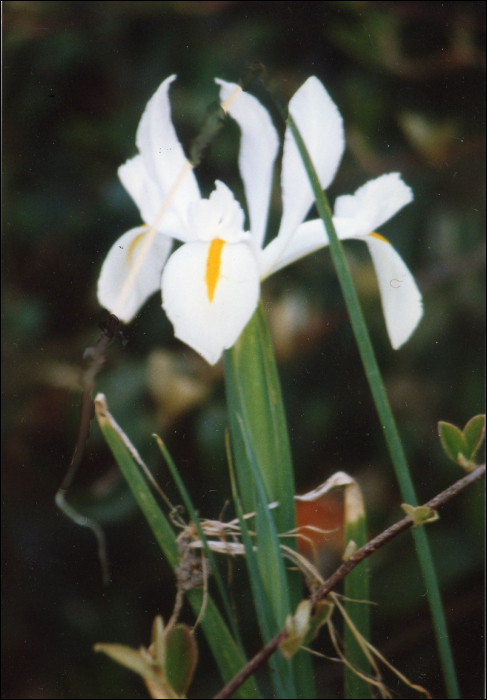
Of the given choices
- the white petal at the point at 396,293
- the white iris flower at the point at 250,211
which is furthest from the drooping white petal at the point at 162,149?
the white petal at the point at 396,293

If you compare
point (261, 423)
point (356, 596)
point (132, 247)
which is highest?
point (132, 247)

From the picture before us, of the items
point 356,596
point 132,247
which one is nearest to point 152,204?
point 132,247

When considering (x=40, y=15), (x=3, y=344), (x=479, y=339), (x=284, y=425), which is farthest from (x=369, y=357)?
(x=40, y=15)

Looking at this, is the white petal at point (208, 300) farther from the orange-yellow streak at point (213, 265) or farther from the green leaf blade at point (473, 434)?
the green leaf blade at point (473, 434)

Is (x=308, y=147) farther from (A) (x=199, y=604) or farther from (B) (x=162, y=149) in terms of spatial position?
(A) (x=199, y=604)

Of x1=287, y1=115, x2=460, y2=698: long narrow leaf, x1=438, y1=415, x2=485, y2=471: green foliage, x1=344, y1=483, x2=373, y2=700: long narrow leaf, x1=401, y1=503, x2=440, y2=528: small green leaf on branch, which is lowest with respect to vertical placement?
x1=344, y1=483, x2=373, y2=700: long narrow leaf

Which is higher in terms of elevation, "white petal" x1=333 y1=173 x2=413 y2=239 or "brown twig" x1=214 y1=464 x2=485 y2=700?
"white petal" x1=333 y1=173 x2=413 y2=239

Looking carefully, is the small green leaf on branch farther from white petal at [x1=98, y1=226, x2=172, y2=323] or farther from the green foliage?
white petal at [x1=98, y1=226, x2=172, y2=323]

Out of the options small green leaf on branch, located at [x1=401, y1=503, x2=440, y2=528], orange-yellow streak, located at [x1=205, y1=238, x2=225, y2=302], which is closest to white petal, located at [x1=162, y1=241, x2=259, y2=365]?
orange-yellow streak, located at [x1=205, y1=238, x2=225, y2=302]
